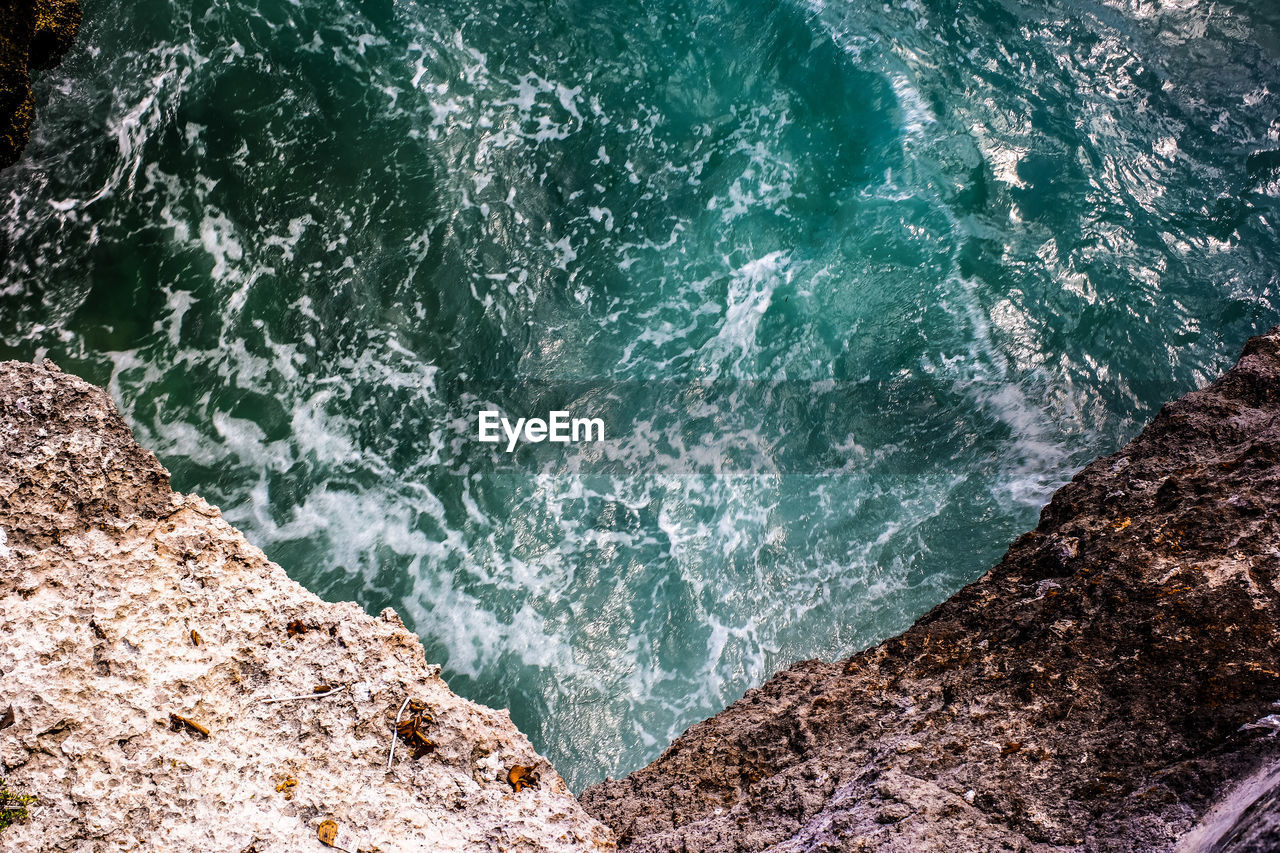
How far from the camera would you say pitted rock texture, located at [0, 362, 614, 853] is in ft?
11.2

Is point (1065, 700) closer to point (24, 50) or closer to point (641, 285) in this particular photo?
point (641, 285)

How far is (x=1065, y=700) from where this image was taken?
350 centimetres

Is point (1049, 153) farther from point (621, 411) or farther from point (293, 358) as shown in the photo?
point (293, 358)

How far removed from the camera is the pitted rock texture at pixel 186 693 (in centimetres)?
341

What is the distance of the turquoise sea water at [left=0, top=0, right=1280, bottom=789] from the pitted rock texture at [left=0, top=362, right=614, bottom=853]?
4.01 metres

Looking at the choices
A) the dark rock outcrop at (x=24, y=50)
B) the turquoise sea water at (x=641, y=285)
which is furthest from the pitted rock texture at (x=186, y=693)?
the dark rock outcrop at (x=24, y=50)

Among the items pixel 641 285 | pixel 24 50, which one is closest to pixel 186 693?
pixel 641 285

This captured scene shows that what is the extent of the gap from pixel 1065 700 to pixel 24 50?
12307mm

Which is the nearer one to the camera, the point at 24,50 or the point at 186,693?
the point at 186,693

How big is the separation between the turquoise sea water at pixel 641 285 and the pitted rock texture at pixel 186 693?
401 centimetres

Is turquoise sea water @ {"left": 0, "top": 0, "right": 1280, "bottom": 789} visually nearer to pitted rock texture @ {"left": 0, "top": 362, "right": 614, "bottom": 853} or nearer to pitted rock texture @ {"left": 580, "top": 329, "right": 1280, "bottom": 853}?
pitted rock texture @ {"left": 580, "top": 329, "right": 1280, "bottom": 853}

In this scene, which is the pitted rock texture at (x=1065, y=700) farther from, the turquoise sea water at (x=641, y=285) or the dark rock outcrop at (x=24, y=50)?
the dark rock outcrop at (x=24, y=50)

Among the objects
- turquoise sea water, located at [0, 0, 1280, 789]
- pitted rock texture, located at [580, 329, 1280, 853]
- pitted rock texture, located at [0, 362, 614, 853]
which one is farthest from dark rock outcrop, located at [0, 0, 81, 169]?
pitted rock texture, located at [580, 329, 1280, 853]

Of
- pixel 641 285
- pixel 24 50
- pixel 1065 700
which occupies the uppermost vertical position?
pixel 641 285
